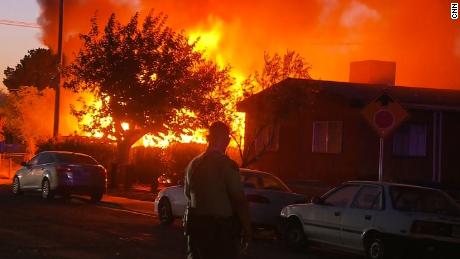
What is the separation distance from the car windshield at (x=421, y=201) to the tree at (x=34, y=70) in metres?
57.7

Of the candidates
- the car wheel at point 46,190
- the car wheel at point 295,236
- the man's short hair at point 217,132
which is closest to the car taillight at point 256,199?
the car wheel at point 295,236

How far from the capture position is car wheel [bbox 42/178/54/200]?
21859 millimetres

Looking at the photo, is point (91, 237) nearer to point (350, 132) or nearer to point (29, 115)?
point (350, 132)

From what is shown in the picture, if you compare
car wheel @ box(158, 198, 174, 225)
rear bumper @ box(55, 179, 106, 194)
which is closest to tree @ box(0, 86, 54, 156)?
rear bumper @ box(55, 179, 106, 194)

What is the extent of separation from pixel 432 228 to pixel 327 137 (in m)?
15.7

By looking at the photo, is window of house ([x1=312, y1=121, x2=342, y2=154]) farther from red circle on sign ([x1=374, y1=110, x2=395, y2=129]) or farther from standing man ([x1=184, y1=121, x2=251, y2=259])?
standing man ([x1=184, y1=121, x2=251, y2=259])

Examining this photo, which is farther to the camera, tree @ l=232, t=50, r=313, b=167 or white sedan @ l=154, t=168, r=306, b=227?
tree @ l=232, t=50, r=313, b=167

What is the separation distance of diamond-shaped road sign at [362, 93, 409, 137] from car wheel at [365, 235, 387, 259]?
2858mm

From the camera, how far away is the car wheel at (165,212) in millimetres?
16672

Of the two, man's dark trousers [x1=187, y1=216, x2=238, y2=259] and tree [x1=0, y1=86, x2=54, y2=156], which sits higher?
tree [x1=0, y1=86, x2=54, y2=156]

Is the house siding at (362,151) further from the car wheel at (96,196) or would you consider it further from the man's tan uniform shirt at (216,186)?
the man's tan uniform shirt at (216,186)

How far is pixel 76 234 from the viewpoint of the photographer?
13.7m

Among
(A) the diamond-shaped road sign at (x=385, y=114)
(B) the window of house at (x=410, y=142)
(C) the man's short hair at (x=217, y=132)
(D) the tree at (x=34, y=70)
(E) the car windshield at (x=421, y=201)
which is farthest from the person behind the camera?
(D) the tree at (x=34, y=70)

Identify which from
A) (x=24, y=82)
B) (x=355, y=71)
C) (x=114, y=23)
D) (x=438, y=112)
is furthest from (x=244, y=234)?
(x=24, y=82)
